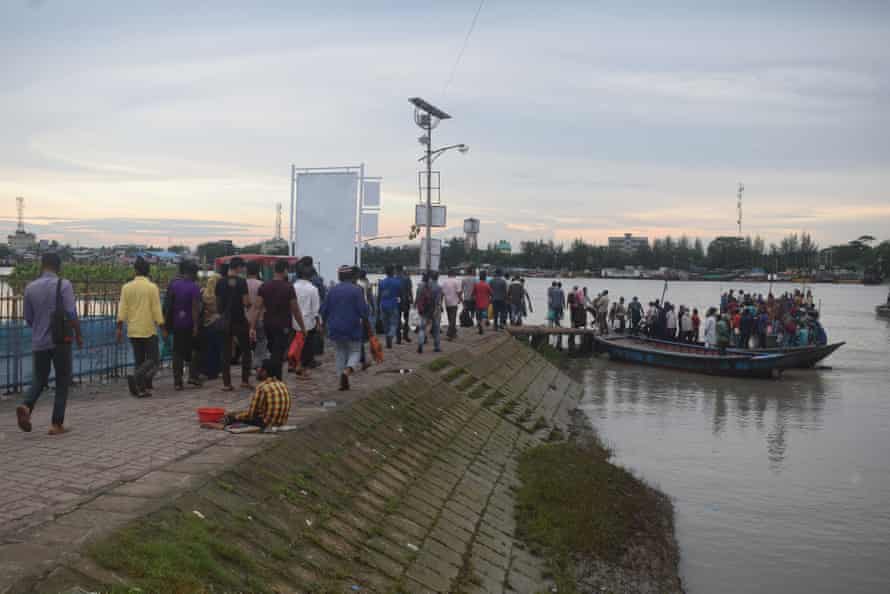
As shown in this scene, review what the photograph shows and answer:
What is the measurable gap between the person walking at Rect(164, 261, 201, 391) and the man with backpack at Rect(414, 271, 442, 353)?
6535 millimetres

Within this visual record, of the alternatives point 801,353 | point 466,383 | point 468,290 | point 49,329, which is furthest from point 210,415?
point 801,353

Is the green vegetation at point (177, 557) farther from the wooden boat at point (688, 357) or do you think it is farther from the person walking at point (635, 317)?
the person walking at point (635, 317)

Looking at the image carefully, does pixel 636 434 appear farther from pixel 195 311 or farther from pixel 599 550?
pixel 195 311

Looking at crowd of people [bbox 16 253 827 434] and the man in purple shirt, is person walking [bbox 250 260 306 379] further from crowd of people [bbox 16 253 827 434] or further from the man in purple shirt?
the man in purple shirt

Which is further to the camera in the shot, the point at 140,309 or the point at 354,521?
the point at 140,309

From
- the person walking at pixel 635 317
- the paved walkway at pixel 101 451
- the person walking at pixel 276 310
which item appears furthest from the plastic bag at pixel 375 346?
the person walking at pixel 635 317

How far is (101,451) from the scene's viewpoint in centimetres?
795

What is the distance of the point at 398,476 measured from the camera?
978 cm

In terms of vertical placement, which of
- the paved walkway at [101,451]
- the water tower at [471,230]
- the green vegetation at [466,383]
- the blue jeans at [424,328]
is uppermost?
the water tower at [471,230]

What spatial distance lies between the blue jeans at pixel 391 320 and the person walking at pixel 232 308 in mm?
6611

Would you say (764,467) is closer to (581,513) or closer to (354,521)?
(581,513)

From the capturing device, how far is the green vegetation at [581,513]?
9.81 m

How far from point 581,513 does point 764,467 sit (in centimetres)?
671

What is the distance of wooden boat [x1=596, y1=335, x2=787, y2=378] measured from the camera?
92.9 ft
